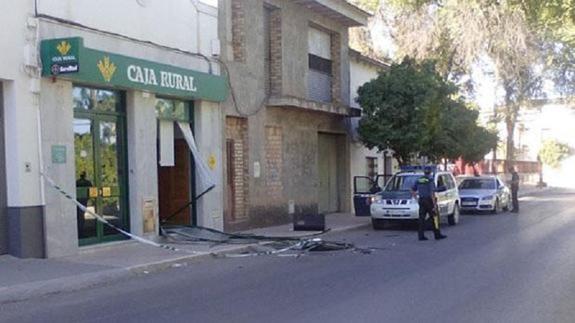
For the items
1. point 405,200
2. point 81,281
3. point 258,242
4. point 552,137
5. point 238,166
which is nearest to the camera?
point 81,281

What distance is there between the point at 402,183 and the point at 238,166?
16.2ft

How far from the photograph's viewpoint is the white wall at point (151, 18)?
1359 centimetres

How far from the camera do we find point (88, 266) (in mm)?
11961

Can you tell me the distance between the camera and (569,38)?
56.5 feet

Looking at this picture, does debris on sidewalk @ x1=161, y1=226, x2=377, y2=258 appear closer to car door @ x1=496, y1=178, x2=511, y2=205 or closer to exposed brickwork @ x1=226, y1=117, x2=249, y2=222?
exposed brickwork @ x1=226, y1=117, x2=249, y2=222

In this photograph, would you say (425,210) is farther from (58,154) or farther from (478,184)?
(478,184)

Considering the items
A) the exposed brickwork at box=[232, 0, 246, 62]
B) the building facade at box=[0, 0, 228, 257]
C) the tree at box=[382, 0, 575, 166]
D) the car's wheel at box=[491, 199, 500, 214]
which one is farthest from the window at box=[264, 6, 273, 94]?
the car's wheel at box=[491, 199, 500, 214]

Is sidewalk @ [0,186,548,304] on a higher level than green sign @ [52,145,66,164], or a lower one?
lower

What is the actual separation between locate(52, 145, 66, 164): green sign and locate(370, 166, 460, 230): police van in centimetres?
968

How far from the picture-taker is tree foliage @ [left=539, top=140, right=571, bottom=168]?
74.9 meters

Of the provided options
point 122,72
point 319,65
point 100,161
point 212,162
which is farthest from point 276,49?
point 100,161

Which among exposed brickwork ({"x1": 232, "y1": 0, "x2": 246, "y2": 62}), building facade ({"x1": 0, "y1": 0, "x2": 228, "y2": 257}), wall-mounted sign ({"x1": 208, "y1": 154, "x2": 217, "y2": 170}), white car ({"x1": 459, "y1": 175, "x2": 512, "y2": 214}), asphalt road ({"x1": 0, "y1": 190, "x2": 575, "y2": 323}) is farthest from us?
white car ({"x1": 459, "y1": 175, "x2": 512, "y2": 214})

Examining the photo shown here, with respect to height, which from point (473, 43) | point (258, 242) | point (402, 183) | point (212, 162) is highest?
point (473, 43)

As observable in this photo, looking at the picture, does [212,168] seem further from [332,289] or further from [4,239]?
[332,289]
